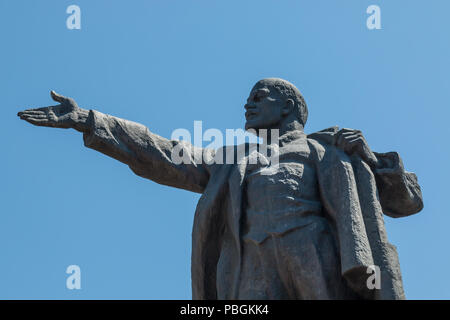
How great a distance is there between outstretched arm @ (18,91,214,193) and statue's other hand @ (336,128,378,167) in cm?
169

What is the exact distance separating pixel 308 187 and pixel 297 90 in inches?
63.1

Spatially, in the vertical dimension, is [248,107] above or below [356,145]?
above

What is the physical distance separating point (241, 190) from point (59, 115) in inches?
90.6

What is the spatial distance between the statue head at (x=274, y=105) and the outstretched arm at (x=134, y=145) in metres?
0.72

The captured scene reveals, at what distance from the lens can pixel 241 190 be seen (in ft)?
40.7

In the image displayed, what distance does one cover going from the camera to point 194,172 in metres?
13.1

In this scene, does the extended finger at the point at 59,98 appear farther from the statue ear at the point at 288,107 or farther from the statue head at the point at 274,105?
the statue ear at the point at 288,107

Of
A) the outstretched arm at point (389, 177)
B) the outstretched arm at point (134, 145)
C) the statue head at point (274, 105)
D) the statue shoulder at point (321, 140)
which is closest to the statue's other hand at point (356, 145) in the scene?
the outstretched arm at point (389, 177)

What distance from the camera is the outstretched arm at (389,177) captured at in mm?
12547

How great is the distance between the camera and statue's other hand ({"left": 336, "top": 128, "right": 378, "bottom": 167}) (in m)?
12.5

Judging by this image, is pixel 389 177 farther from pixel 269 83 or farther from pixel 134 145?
pixel 134 145

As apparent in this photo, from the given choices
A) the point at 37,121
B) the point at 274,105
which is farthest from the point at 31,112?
the point at 274,105
